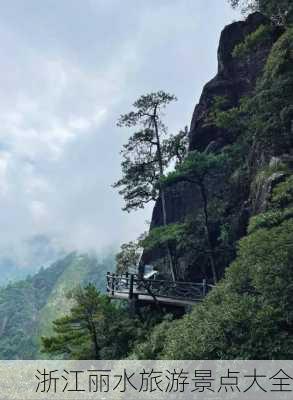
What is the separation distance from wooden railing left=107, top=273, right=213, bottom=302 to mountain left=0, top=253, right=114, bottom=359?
67.0 meters

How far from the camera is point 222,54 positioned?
24.8 meters

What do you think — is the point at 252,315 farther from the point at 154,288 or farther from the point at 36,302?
the point at 36,302

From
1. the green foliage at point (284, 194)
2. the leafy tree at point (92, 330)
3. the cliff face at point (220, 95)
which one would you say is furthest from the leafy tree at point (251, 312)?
the cliff face at point (220, 95)

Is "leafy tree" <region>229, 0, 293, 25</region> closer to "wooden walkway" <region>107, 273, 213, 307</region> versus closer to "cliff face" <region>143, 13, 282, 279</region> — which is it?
"cliff face" <region>143, 13, 282, 279</region>

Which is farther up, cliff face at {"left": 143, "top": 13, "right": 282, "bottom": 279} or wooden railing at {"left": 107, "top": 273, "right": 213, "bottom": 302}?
cliff face at {"left": 143, "top": 13, "right": 282, "bottom": 279}

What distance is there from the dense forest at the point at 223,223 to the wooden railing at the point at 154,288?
823mm

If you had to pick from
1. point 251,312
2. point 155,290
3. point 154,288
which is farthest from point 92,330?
point 251,312

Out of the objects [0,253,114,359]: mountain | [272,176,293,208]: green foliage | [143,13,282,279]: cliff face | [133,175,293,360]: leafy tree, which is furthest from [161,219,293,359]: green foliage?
[0,253,114,359]: mountain

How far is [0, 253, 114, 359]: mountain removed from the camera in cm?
9688

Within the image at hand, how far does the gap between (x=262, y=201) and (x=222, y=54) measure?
14534 millimetres

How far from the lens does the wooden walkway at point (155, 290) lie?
16.1 meters

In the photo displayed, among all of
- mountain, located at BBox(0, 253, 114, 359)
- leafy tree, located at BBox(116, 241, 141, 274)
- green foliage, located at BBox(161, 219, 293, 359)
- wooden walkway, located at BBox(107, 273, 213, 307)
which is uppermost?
mountain, located at BBox(0, 253, 114, 359)

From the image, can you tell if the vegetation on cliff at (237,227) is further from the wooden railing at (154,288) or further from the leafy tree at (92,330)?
the wooden railing at (154,288)

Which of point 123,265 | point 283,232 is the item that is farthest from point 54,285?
point 283,232
